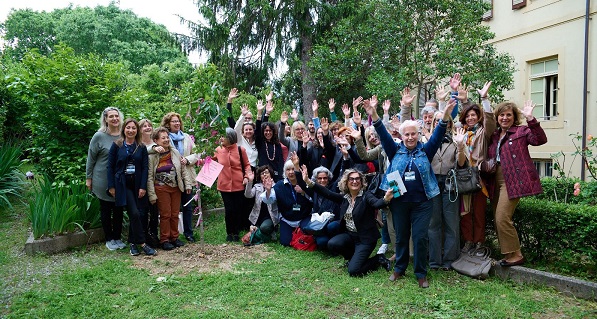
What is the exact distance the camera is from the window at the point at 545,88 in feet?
39.3

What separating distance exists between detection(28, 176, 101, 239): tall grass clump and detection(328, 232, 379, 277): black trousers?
3559 millimetres

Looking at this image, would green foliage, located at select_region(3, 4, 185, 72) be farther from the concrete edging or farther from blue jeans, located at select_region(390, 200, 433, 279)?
the concrete edging

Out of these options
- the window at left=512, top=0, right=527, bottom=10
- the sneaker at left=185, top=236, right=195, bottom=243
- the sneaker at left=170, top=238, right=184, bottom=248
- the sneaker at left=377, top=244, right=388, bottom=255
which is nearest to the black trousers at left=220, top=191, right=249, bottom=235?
the sneaker at left=185, top=236, right=195, bottom=243

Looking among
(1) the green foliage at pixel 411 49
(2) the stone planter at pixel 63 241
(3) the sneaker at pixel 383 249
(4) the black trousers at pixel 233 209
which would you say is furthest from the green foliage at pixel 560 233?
(1) the green foliage at pixel 411 49

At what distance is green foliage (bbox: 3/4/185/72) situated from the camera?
2861 centimetres

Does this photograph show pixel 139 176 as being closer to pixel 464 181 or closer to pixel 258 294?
pixel 258 294

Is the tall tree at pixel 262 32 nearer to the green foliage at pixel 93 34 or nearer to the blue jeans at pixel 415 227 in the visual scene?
the blue jeans at pixel 415 227

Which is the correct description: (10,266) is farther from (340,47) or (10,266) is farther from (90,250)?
(340,47)

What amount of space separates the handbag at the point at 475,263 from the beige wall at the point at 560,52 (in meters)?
8.17

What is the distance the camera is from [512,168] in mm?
4543

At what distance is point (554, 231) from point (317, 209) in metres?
2.79

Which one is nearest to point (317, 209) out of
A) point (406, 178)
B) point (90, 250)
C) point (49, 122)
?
point (406, 178)

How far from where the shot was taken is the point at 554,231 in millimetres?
4496

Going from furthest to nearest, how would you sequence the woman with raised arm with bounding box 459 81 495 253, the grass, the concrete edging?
the woman with raised arm with bounding box 459 81 495 253, the concrete edging, the grass
